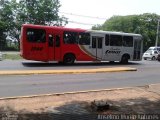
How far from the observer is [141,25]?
76312mm

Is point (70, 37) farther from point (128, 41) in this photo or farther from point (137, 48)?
point (137, 48)

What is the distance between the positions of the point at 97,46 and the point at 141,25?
49.8m

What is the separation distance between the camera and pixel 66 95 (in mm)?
12430

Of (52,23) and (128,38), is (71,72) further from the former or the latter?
(52,23)

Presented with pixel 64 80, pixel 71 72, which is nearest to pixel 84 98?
pixel 64 80

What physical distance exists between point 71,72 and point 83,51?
7.47 meters

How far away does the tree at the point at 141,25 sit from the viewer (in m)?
73.4

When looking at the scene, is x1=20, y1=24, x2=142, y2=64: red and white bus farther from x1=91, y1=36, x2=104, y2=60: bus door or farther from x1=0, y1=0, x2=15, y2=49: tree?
x1=0, y1=0, x2=15, y2=49: tree

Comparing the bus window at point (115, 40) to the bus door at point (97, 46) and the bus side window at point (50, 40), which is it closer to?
the bus door at point (97, 46)

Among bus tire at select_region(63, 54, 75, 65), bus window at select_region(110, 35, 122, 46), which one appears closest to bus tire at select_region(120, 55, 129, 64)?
bus window at select_region(110, 35, 122, 46)

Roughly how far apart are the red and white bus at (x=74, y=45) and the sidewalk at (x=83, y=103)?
12.1m

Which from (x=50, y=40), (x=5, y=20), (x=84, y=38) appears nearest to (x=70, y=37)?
(x=84, y=38)

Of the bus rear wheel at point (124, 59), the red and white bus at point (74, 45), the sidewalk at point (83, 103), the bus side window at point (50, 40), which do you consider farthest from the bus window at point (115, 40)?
the sidewalk at point (83, 103)

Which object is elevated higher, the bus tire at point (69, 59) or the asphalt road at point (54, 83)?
the bus tire at point (69, 59)
